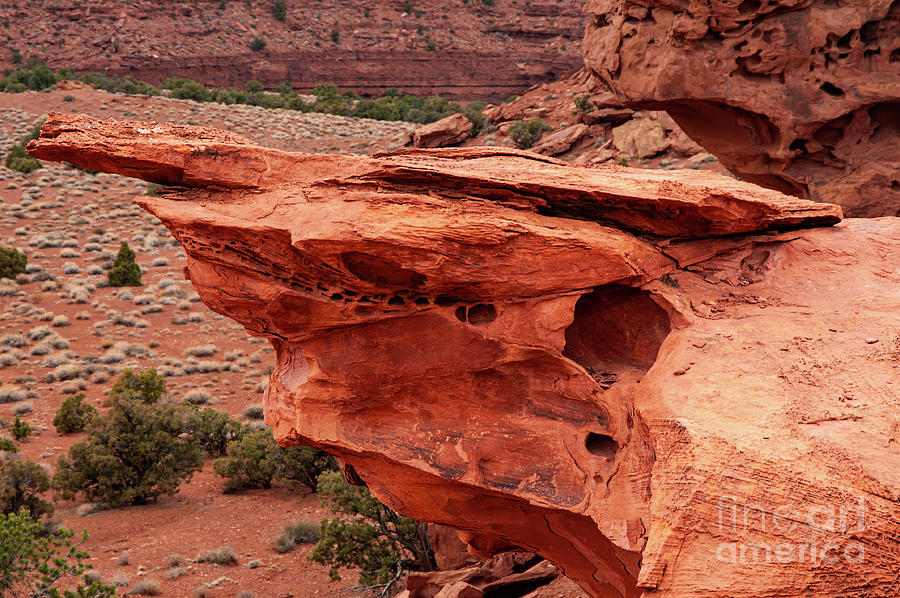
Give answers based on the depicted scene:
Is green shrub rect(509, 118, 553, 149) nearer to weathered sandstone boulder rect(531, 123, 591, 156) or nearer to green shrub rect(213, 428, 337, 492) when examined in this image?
weathered sandstone boulder rect(531, 123, 591, 156)

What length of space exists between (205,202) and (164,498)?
13361 millimetres

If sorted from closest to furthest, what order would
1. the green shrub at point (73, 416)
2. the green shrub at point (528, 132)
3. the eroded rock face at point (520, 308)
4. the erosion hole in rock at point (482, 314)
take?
the eroded rock face at point (520, 308), the erosion hole in rock at point (482, 314), the green shrub at point (73, 416), the green shrub at point (528, 132)

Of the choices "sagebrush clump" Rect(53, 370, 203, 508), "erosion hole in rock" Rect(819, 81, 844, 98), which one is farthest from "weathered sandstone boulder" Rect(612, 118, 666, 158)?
"sagebrush clump" Rect(53, 370, 203, 508)

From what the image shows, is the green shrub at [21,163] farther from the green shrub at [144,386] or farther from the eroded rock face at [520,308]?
the eroded rock face at [520,308]

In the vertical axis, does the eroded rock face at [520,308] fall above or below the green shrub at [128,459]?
above

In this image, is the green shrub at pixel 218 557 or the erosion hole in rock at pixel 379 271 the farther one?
the green shrub at pixel 218 557

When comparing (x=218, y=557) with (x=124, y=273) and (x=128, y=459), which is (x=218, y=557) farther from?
(x=124, y=273)

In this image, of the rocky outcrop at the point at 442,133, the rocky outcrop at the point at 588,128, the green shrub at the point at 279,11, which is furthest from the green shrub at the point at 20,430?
the green shrub at the point at 279,11

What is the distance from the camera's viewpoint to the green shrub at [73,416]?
64.0ft

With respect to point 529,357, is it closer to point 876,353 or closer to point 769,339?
point 769,339

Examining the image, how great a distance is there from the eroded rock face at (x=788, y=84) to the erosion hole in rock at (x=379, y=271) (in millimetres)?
11702

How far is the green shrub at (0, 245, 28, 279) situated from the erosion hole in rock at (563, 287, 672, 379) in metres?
29.9

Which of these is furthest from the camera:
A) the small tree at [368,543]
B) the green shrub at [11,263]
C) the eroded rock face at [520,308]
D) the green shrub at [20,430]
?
the green shrub at [11,263]

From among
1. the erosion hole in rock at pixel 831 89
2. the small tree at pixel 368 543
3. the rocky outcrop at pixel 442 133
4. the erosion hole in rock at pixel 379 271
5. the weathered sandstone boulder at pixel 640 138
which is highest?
the erosion hole in rock at pixel 831 89
